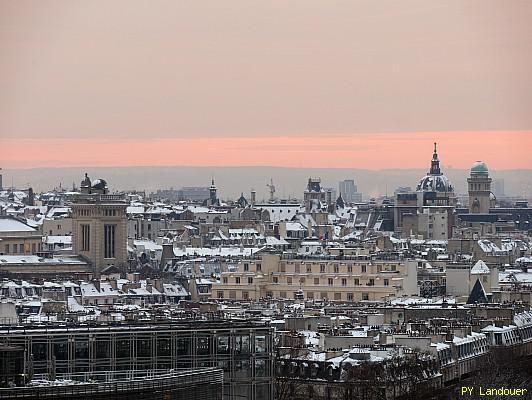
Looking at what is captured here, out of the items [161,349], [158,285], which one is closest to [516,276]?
[158,285]

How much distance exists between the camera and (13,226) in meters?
147

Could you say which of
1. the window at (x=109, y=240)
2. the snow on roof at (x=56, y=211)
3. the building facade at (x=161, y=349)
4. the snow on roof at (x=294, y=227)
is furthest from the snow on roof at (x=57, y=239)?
the building facade at (x=161, y=349)

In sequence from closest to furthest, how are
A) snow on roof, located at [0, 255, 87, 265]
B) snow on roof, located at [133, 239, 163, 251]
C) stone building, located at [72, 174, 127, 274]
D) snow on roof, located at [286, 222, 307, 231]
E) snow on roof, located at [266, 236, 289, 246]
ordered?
1. snow on roof, located at [0, 255, 87, 265]
2. stone building, located at [72, 174, 127, 274]
3. snow on roof, located at [266, 236, 289, 246]
4. snow on roof, located at [133, 239, 163, 251]
5. snow on roof, located at [286, 222, 307, 231]

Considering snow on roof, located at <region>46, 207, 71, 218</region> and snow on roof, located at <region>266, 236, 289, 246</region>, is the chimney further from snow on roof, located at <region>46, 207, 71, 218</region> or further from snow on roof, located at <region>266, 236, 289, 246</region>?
snow on roof, located at <region>46, 207, 71, 218</region>

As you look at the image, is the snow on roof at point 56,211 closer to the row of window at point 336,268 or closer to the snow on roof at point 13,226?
the snow on roof at point 13,226

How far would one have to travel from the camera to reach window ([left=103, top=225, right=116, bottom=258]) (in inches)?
5487

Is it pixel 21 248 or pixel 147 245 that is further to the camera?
pixel 147 245

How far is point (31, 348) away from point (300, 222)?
424 ft

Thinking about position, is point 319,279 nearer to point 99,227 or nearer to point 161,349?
point 99,227

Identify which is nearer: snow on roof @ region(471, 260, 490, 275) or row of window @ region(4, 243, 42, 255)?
snow on roof @ region(471, 260, 490, 275)

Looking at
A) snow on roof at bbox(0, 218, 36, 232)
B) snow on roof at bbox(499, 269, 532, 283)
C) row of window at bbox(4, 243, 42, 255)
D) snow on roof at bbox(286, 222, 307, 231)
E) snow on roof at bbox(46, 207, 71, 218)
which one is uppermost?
snow on roof at bbox(46, 207, 71, 218)

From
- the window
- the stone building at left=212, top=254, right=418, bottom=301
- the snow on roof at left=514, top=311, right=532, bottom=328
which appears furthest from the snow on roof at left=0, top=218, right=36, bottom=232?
the snow on roof at left=514, top=311, right=532, bottom=328

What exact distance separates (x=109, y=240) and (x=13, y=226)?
843 centimetres

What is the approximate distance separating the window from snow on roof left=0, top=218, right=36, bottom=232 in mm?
6274
